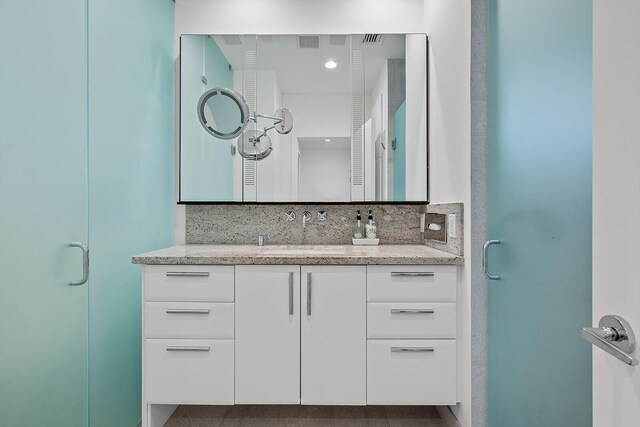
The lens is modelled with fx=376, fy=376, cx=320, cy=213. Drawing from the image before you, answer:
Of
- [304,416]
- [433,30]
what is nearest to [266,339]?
[304,416]


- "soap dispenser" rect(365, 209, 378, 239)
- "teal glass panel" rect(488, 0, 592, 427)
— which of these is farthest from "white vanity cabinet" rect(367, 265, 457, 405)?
"soap dispenser" rect(365, 209, 378, 239)

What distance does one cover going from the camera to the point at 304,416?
79.8 inches

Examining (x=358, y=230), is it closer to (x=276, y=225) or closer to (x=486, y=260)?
(x=276, y=225)

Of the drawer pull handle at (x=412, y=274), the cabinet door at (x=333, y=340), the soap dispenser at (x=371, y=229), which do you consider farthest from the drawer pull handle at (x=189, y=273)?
the soap dispenser at (x=371, y=229)

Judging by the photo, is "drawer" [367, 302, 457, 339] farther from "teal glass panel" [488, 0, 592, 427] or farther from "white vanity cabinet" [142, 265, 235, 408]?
"white vanity cabinet" [142, 265, 235, 408]

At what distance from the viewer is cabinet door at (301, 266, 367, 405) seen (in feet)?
5.79

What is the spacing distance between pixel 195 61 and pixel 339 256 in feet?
5.11

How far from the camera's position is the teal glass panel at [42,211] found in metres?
1.15

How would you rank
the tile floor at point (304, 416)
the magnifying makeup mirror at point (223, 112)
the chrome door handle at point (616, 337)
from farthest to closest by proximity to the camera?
the magnifying makeup mirror at point (223, 112) < the tile floor at point (304, 416) < the chrome door handle at point (616, 337)

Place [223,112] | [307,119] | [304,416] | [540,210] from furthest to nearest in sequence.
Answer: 1. [307,119]
2. [223,112]
3. [304,416]
4. [540,210]

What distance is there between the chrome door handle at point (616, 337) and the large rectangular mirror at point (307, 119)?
5.55ft

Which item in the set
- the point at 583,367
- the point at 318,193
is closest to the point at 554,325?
the point at 583,367

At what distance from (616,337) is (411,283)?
3.81 ft

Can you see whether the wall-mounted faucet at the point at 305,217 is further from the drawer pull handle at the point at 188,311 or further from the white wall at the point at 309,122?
the drawer pull handle at the point at 188,311
